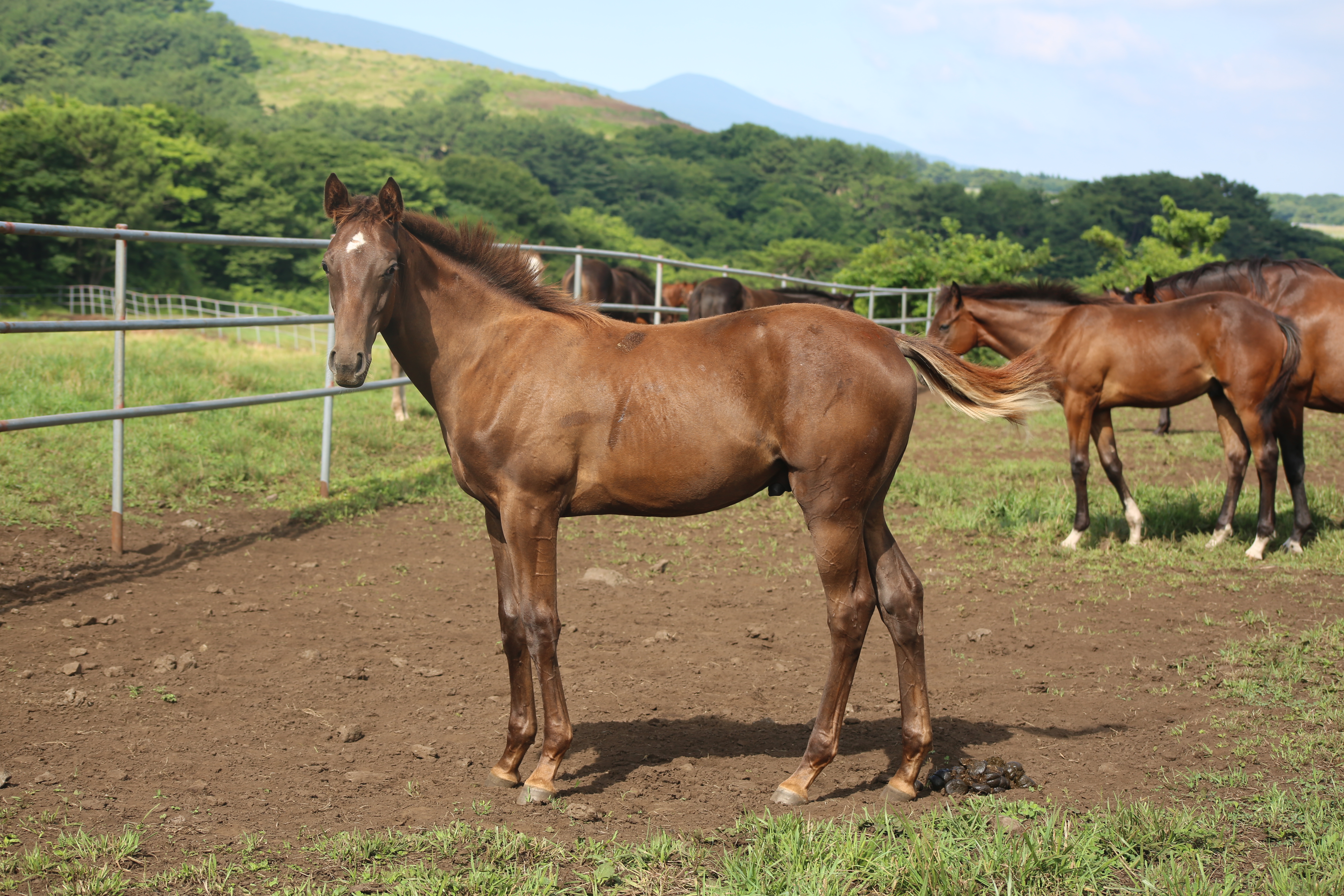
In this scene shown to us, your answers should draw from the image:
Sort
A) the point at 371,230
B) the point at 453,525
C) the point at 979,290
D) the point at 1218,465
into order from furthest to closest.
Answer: the point at 1218,465 < the point at 979,290 < the point at 453,525 < the point at 371,230

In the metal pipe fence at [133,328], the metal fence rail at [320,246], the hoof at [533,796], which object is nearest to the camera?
the hoof at [533,796]

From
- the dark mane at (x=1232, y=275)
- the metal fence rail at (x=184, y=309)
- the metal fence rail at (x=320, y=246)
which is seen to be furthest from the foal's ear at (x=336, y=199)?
the metal fence rail at (x=184, y=309)

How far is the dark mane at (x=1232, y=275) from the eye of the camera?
26.3ft

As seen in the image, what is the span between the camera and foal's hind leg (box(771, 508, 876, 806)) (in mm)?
3350

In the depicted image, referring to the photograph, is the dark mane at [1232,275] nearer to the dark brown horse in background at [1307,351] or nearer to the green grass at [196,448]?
the dark brown horse in background at [1307,351]

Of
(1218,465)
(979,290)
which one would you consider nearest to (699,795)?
(979,290)

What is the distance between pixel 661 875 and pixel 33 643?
337cm

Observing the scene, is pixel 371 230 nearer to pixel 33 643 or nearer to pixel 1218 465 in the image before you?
pixel 33 643

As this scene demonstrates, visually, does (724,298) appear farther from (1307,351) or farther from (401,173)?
(401,173)

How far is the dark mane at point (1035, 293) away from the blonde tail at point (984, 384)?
465cm

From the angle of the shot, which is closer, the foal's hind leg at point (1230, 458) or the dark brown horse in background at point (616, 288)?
the foal's hind leg at point (1230, 458)

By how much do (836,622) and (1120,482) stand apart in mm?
4862

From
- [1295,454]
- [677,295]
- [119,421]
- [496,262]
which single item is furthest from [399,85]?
[496,262]

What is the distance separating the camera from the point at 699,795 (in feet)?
11.2
